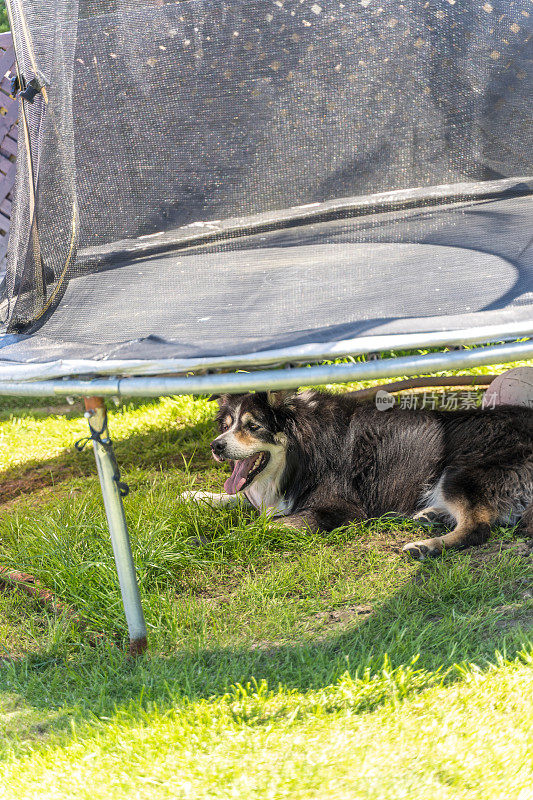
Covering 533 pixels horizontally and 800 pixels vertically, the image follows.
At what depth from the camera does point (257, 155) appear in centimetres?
306

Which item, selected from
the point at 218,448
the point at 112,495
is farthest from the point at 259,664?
the point at 218,448

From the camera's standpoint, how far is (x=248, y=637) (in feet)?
8.03

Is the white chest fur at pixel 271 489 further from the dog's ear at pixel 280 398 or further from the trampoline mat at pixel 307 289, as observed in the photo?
the trampoline mat at pixel 307 289

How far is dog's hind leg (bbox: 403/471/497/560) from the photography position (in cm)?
293

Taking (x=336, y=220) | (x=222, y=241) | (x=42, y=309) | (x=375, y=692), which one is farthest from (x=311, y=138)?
(x=375, y=692)

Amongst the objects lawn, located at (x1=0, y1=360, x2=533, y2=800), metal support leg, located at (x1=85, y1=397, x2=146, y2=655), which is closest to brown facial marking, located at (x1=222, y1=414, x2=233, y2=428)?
lawn, located at (x1=0, y1=360, x2=533, y2=800)

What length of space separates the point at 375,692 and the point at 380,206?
200cm

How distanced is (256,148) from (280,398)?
3.58ft

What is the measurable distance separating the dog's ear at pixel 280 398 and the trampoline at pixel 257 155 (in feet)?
1.59

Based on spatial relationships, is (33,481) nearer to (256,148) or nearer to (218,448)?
(218,448)

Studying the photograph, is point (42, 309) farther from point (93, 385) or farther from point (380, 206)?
point (380, 206)

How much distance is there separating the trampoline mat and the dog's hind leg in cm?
98

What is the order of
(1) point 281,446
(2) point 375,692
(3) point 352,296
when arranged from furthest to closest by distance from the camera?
(1) point 281,446, (3) point 352,296, (2) point 375,692

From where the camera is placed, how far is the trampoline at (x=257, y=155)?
8.92ft
